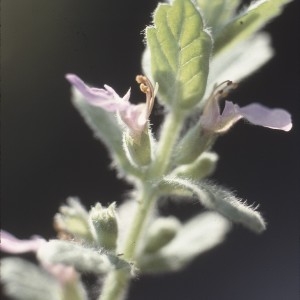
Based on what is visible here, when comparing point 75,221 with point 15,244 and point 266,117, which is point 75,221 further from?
point 266,117

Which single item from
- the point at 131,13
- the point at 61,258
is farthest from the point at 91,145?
the point at 61,258

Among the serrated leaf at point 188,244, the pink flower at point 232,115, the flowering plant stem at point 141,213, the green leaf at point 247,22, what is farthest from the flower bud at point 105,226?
the green leaf at point 247,22

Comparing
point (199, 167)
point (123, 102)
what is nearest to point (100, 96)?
point (123, 102)

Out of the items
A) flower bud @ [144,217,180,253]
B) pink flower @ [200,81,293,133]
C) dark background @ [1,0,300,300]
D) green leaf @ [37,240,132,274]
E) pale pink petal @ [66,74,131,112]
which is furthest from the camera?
dark background @ [1,0,300,300]

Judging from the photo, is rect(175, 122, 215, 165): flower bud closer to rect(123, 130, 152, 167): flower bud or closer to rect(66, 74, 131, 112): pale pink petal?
rect(123, 130, 152, 167): flower bud

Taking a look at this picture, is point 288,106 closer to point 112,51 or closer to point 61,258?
point 112,51

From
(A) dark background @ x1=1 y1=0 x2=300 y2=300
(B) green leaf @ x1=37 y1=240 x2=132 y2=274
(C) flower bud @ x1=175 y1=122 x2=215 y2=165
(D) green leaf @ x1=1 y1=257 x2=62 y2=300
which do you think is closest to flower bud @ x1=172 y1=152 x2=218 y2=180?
(C) flower bud @ x1=175 y1=122 x2=215 y2=165
